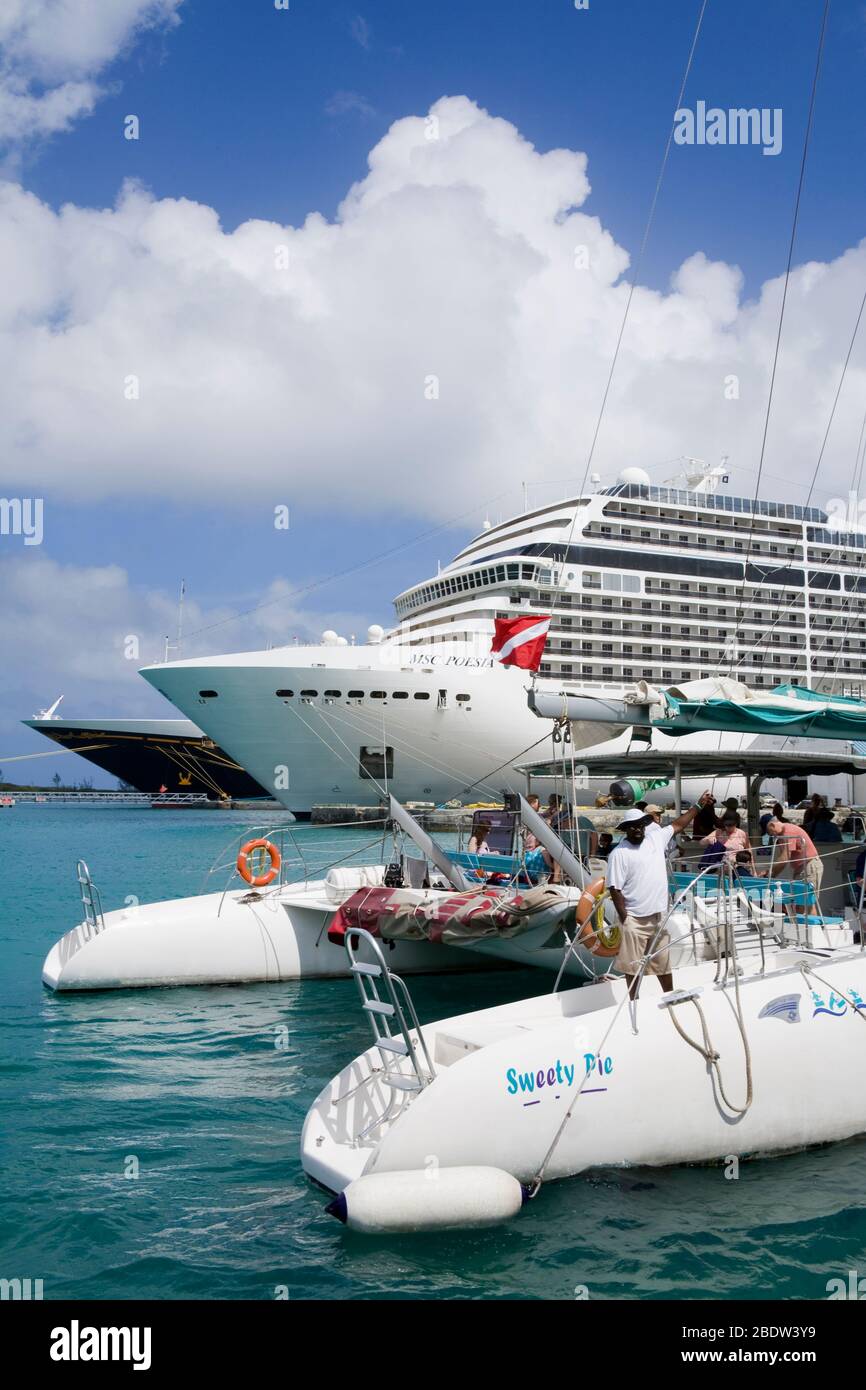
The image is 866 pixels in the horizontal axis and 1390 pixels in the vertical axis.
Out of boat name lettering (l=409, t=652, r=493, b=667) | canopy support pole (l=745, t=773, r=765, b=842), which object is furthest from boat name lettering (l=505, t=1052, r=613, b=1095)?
boat name lettering (l=409, t=652, r=493, b=667)

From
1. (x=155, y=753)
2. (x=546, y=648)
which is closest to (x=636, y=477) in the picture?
(x=546, y=648)

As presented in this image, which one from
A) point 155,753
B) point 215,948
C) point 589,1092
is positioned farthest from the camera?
point 155,753

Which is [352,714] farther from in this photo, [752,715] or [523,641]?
[752,715]

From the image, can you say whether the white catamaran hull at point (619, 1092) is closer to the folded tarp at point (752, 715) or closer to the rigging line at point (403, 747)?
the folded tarp at point (752, 715)

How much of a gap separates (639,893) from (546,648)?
3588cm

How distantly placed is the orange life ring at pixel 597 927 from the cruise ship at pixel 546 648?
722 inches

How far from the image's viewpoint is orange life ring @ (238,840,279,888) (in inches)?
514

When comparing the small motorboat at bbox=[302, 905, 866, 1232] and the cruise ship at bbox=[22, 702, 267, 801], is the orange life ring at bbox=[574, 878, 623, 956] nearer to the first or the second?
the small motorboat at bbox=[302, 905, 866, 1232]

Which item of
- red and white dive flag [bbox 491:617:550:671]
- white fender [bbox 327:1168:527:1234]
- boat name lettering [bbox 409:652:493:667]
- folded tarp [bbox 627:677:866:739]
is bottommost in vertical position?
white fender [bbox 327:1168:527:1234]

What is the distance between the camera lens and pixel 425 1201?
544 centimetres

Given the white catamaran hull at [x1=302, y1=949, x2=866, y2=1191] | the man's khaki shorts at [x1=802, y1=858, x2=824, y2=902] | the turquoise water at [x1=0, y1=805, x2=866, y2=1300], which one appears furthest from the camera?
the man's khaki shorts at [x1=802, y1=858, x2=824, y2=902]

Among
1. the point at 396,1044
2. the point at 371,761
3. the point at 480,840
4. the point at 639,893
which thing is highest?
the point at 371,761

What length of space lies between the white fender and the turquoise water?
10 cm

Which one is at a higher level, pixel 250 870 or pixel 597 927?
pixel 250 870
